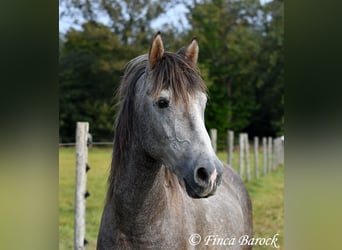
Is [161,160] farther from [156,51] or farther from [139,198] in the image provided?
[156,51]

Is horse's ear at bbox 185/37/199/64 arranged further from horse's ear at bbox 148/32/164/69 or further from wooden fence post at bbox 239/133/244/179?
wooden fence post at bbox 239/133/244/179

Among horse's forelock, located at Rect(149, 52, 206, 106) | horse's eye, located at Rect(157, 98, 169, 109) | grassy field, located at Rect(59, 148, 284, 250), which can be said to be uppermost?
horse's forelock, located at Rect(149, 52, 206, 106)

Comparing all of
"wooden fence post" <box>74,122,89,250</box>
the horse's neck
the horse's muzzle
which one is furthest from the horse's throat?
"wooden fence post" <box>74,122,89,250</box>

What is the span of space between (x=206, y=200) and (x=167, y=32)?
448 mm

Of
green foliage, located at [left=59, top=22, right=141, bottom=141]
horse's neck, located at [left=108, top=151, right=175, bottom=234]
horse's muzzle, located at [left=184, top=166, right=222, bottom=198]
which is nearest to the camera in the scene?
horse's muzzle, located at [left=184, top=166, right=222, bottom=198]

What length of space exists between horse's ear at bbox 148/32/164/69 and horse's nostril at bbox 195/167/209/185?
0.23 m

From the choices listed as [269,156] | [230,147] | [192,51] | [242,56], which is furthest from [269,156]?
[192,51]

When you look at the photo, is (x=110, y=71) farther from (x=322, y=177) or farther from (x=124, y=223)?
(x=322, y=177)

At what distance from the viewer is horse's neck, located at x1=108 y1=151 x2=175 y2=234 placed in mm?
851

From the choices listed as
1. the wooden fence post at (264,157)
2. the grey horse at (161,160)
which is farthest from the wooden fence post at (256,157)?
the grey horse at (161,160)

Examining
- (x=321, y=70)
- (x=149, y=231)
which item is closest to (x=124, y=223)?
(x=149, y=231)

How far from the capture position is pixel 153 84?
0.81m

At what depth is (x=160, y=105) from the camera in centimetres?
80

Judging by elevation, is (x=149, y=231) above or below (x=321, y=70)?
below
